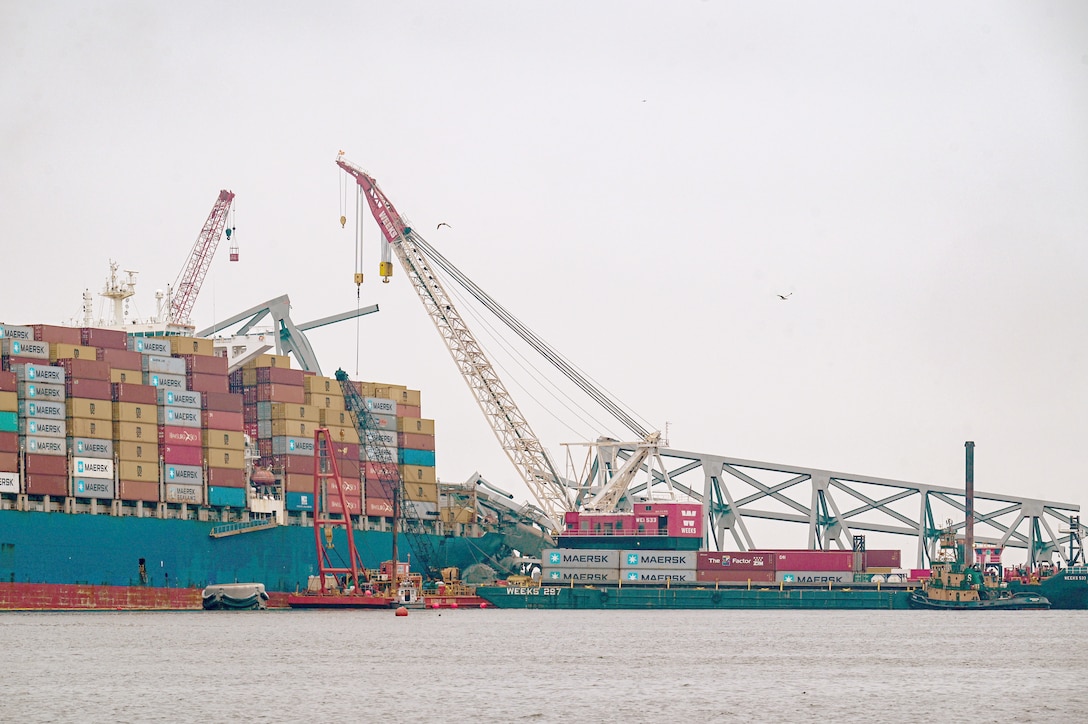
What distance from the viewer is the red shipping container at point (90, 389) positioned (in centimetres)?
12699

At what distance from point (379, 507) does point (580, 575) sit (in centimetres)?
2041

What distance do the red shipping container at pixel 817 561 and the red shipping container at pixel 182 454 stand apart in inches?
1634

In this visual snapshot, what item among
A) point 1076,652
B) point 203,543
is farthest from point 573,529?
point 1076,652

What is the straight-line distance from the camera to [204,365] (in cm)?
13838

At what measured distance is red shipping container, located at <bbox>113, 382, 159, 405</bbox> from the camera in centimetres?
13062

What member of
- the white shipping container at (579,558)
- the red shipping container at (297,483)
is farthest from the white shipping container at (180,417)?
the white shipping container at (579,558)

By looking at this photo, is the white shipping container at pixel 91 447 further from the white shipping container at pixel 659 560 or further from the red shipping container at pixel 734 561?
the red shipping container at pixel 734 561

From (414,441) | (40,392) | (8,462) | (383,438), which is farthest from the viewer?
(414,441)

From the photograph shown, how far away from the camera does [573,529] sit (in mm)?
141625

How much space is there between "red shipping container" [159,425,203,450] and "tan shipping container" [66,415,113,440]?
4806 millimetres

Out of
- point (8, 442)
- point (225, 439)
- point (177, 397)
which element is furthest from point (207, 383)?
point (8, 442)

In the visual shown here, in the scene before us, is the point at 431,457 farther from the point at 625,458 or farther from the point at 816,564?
the point at 816,564

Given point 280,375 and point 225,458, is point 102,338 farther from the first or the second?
point 280,375

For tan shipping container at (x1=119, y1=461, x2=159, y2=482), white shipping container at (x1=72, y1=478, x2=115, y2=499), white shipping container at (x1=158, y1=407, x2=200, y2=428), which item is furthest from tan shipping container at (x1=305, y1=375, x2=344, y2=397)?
white shipping container at (x1=72, y1=478, x2=115, y2=499)
